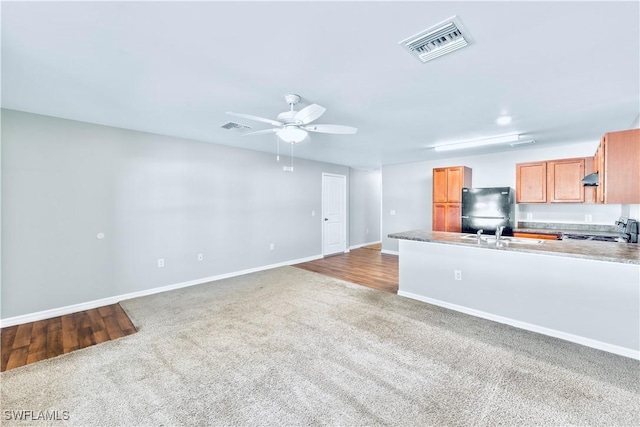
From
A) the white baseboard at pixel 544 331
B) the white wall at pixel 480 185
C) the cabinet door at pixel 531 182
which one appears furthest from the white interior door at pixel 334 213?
the cabinet door at pixel 531 182

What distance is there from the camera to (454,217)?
5363 mm

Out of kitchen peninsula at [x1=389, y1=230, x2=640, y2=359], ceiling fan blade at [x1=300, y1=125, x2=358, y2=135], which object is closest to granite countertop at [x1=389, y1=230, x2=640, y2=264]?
kitchen peninsula at [x1=389, y1=230, x2=640, y2=359]

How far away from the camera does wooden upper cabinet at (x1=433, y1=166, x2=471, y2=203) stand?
209 inches

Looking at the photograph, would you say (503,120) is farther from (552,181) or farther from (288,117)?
(288,117)

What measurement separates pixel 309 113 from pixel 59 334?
3.47m

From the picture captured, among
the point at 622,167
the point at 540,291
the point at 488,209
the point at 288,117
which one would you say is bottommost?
the point at 540,291

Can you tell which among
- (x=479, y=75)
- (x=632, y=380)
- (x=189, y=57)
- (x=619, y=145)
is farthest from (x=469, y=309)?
(x=189, y=57)

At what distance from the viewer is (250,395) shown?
1.90 meters

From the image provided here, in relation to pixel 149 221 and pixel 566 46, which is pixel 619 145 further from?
pixel 149 221

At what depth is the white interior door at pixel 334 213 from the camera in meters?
6.76

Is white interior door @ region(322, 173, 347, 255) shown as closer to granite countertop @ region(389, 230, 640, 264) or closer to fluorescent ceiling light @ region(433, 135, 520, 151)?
fluorescent ceiling light @ region(433, 135, 520, 151)

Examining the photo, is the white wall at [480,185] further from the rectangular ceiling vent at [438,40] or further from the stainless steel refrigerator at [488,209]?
the rectangular ceiling vent at [438,40]

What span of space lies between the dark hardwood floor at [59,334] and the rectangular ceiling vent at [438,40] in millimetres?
3714

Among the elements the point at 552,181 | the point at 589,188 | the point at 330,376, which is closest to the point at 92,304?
the point at 330,376
